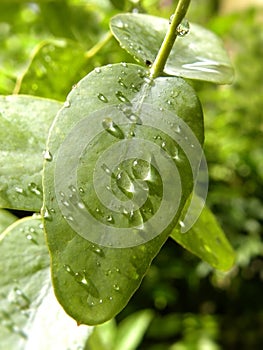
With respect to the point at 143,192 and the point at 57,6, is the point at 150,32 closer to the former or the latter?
the point at 143,192

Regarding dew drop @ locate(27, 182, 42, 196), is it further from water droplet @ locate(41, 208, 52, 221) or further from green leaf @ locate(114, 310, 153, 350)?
green leaf @ locate(114, 310, 153, 350)

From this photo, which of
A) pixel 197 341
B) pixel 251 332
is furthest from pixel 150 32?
pixel 251 332

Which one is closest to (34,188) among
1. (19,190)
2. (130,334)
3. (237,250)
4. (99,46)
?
(19,190)

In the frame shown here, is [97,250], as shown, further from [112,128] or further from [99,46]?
[99,46]

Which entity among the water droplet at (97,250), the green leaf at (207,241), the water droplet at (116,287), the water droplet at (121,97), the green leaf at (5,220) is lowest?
the green leaf at (5,220)

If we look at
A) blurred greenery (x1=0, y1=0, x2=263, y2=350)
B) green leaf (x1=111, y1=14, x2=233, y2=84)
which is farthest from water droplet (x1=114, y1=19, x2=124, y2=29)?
blurred greenery (x1=0, y1=0, x2=263, y2=350)

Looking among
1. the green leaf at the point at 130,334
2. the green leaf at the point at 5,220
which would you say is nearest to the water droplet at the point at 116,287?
the green leaf at the point at 5,220

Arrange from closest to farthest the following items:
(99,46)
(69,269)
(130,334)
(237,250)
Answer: (69,269), (99,46), (130,334), (237,250)

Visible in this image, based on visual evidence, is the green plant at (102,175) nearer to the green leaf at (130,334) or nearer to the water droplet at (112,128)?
the water droplet at (112,128)
